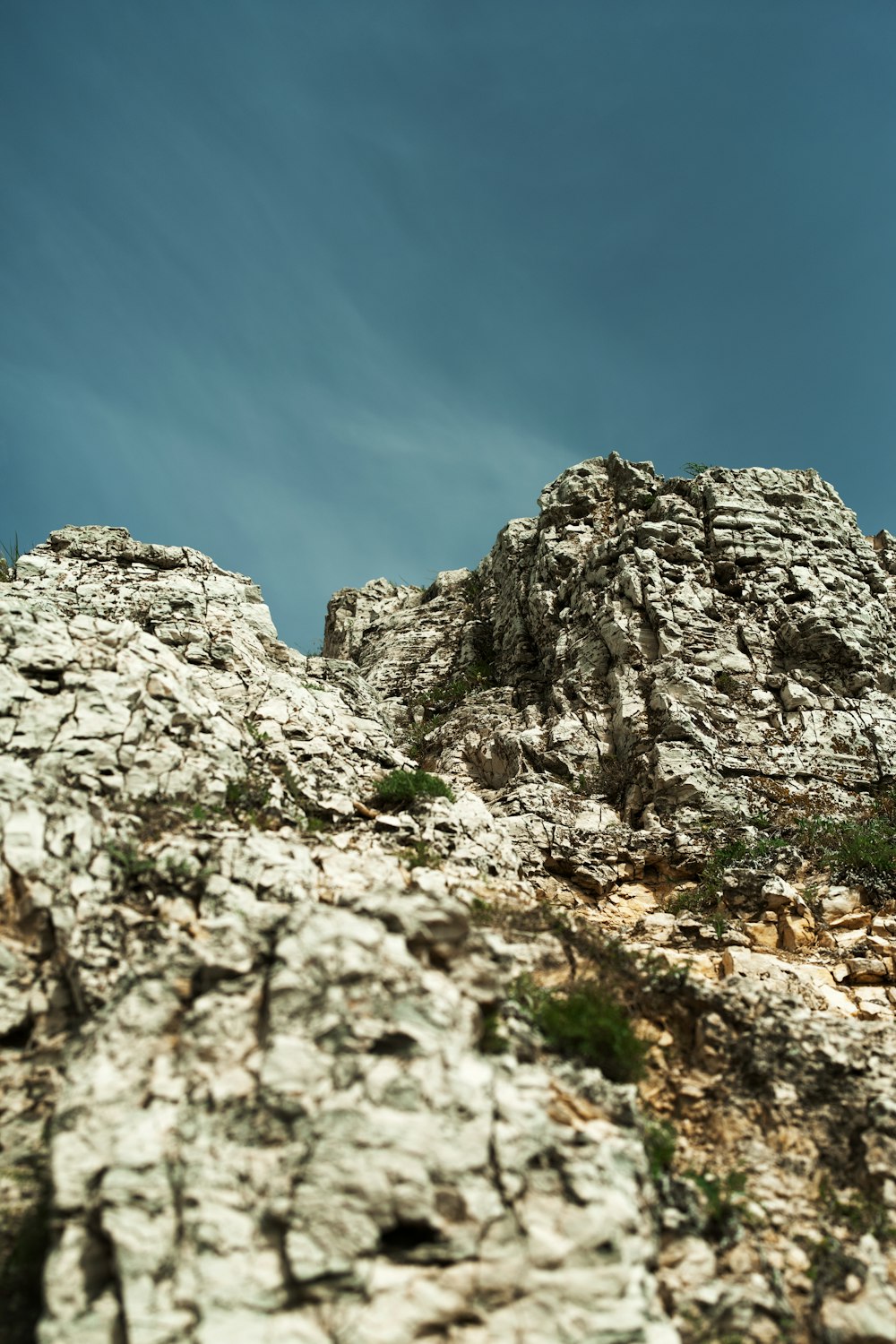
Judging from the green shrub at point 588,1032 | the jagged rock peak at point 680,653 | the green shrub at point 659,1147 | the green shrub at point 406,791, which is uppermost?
the jagged rock peak at point 680,653

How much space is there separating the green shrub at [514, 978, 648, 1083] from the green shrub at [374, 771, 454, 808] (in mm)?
4076

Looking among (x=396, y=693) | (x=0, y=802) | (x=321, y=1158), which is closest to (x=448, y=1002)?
(x=321, y=1158)

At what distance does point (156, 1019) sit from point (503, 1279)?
127 inches

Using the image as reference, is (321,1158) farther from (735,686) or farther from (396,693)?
(396,693)

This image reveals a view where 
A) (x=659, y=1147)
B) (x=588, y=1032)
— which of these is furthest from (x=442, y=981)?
(x=659, y=1147)

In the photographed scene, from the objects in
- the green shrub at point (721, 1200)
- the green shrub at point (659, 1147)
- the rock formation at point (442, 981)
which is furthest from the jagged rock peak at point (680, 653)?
the green shrub at point (721, 1200)

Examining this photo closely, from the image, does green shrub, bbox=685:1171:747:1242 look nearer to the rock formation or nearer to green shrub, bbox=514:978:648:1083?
the rock formation

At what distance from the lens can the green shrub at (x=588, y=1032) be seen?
7879 millimetres

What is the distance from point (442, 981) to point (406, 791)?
5162 mm

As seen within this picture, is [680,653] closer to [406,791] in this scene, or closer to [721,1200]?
[406,791]

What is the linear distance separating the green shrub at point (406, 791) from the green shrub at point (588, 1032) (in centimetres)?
408

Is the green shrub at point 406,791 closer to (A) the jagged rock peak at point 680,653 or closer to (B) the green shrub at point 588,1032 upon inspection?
(A) the jagged rock peak at point 680,653

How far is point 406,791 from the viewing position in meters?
12.1

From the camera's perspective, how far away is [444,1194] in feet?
19.0
